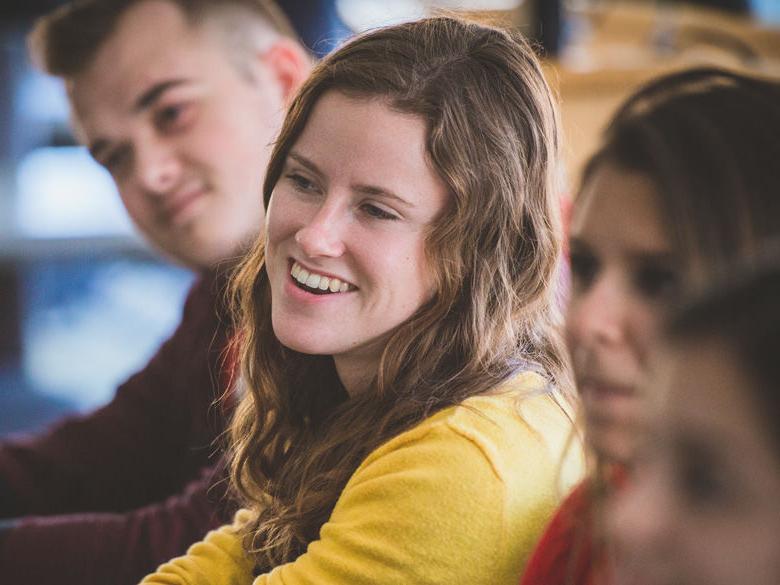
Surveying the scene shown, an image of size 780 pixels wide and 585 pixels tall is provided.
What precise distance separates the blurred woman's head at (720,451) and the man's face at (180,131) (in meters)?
1.03

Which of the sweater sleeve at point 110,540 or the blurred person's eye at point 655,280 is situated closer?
the blurred person's eye at point 655,280

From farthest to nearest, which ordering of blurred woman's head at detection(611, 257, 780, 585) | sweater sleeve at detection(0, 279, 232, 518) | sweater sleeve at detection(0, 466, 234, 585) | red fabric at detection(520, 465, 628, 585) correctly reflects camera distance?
sweater sleeve at detection(0, 279, 232, 518)
sweater sleeve at detection(0, 466, 234, 585)
red fabric at detection(520, 465, 628, 585)
blurred woman's head at detection(611, 257, 780, 585)

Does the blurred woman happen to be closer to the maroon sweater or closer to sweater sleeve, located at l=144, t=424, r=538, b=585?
sweater sleeve, located at l=144, t=424, r=538, b=585

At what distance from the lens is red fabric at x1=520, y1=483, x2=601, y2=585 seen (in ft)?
2.06

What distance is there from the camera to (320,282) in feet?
2.85

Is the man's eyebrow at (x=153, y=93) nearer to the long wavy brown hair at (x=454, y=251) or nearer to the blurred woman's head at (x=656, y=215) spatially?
the long wavy brown hair at (x=454, y=251)

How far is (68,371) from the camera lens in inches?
147

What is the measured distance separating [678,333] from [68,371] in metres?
3.65

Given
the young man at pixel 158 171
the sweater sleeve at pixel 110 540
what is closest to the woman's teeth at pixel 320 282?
the sweater sleeve at pixel 110 540

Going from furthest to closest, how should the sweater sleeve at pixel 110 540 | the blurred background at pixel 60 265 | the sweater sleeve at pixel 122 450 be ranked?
the blurred background at pixel 60 265 < the sweater sleeve at pixel 122 450 < the sweater sleeve at pixel 110 540

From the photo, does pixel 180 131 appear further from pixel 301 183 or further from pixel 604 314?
pixel 604 314

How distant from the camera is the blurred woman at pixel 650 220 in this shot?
490mm

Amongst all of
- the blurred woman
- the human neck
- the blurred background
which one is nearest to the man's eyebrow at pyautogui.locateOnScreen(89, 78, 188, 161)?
the human neck

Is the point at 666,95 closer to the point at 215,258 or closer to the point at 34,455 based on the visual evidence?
the point at 215,258
